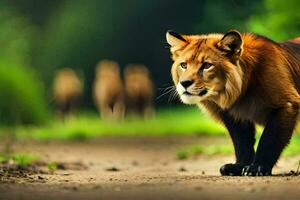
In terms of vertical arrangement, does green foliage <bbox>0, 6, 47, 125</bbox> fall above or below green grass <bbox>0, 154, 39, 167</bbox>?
above

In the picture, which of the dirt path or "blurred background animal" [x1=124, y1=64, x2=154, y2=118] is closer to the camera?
the dirt path

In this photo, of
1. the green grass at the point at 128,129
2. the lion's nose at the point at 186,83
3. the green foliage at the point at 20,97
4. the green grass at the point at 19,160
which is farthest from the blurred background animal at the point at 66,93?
the lion's nose at the point at 186,83

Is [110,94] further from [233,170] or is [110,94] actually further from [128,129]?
[233,170]

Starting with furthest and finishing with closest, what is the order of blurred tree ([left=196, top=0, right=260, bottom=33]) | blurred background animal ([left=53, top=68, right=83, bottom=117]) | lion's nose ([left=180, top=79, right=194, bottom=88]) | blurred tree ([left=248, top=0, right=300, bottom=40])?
blurred background animal ([left=53, top=68, right=83, bottom=117])
blurred tree ([left=196, top=0, right=260, bottom=33])
blurred tree ([left=248, top=0, right=300, bottom=40])
lion's nose ([left=180, top=79, right=194, bottom=88])

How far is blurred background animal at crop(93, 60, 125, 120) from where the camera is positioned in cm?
2266

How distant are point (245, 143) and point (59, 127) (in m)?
9.86

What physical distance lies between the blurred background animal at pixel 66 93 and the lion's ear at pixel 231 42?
14.3 m

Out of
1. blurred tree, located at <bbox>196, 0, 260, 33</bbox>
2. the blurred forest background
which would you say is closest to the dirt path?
blurred tree, located at <bbox>196, 0, 260, 33</bbox>

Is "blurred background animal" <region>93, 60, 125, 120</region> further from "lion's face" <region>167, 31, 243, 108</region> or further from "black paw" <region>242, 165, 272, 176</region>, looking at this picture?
"black paw" <region>242, 165, 272, 176</region>

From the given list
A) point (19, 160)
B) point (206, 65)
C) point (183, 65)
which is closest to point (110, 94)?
point (19, 160)

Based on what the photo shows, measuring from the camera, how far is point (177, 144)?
14.8m

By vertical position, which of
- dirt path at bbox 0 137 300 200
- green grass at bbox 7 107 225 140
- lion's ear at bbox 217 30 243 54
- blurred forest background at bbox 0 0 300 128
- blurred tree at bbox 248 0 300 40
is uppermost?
blurred forest background at bbox 0 0 300 128

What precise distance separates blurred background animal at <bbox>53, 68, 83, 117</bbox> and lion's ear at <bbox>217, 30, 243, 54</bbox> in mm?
14299

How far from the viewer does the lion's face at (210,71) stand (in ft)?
26.1
